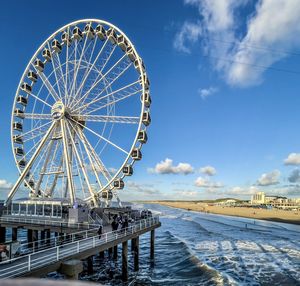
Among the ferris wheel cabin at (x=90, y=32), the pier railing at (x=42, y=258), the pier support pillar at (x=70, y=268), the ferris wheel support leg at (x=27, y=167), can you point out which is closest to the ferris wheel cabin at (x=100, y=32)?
the ferris wheel cabin at (x=90, y=32)

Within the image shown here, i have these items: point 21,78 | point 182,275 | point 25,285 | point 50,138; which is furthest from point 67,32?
point 25,285

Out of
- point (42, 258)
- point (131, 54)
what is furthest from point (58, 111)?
point (42, 258)

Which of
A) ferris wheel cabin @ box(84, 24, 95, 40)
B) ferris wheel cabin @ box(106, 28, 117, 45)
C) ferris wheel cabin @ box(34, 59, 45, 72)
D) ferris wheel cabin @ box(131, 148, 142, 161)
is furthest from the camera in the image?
ferris wheel cabin @ box(34, 59, 45, 72)

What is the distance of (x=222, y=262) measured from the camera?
33.5m

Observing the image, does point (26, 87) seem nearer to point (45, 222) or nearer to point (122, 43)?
point (122, 43)

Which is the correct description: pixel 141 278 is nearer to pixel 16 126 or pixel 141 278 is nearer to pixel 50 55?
pixel 16 126

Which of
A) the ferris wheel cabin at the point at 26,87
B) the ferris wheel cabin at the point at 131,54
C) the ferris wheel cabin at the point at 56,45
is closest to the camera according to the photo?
the ferris wheel cabin at the point at 131,54

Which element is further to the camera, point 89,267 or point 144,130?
point 144,130

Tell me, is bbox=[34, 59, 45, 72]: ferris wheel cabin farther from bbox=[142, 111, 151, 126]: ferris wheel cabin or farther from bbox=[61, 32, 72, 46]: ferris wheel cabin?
bbox=[142, 111, 151, 126]: ferris wheel cabin

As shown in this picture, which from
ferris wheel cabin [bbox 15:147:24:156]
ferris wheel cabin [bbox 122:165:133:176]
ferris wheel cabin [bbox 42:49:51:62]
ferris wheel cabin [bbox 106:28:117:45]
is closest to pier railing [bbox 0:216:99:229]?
ferris wheel cabin [bbox 122:165:133:176]

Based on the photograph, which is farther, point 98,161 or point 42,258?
point 98,161

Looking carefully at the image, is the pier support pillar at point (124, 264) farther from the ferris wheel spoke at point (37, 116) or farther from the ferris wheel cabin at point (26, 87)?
the ferris wheel cabin at point (26, 87)

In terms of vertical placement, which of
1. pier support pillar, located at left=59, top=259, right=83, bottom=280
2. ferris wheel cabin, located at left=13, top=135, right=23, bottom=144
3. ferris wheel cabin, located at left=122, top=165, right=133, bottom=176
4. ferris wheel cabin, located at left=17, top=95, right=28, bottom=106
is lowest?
pier support pillar, located at left=59, top=259, right=83, bottom=280

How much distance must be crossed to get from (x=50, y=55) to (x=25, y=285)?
41467mm
